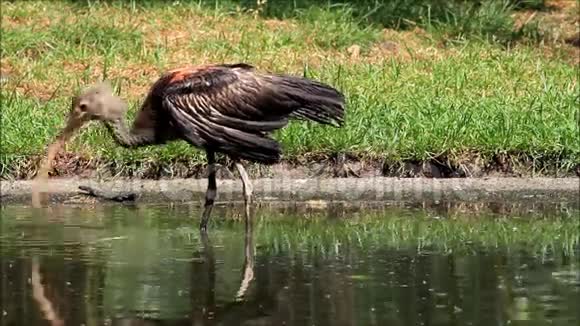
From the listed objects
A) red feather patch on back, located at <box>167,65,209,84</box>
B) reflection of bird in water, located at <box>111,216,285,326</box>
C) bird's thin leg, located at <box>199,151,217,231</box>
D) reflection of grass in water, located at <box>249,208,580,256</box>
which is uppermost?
red feather patch on back, located at <box>167,65,209,84</box>

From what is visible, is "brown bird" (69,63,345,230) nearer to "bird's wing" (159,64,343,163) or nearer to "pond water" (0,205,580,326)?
"bird's wing" (159,64,343,163)

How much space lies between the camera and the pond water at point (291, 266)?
6.28 metres

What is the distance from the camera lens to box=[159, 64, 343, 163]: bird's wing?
8.64m

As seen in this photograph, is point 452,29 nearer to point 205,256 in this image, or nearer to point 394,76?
point 394,76

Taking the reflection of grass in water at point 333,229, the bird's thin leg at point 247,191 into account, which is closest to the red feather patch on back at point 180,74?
the bird's thin leg at point 247,191

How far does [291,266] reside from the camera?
7.31m

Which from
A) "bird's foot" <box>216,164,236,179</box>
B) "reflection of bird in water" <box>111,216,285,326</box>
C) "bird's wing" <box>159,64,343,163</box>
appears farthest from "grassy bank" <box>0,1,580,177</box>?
"reflection of bird in water" <box>111,216,285,326</box>

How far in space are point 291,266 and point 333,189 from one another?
2464mm

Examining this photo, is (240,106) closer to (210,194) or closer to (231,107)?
(231,107)

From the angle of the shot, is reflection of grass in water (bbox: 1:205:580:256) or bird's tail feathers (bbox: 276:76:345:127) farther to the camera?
bird's tail feathers (bbox: 276:76:345:127)

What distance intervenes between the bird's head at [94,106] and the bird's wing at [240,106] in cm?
31

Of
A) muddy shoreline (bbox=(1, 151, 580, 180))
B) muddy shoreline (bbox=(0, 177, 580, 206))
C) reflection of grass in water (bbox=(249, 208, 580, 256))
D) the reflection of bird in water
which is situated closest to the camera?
the reflection of bird in water

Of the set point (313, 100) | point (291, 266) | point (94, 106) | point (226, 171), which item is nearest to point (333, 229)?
point (313, 100)

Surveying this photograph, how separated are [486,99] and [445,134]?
47.1 inches
